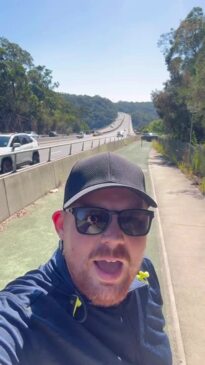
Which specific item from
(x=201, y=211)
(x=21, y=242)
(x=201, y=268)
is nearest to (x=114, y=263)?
(x=201, y=268)

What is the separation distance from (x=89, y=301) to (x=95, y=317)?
0.07 meters

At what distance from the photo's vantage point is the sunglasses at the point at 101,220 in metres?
1.60

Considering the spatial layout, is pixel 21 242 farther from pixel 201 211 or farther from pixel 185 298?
pixel 201 211

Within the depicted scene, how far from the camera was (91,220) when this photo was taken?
160cm

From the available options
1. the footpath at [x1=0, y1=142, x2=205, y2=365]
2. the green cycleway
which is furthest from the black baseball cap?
the green cycleway

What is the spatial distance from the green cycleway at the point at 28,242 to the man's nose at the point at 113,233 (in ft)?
10.4

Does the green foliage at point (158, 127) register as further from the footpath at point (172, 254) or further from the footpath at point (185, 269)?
the footpath at point (172, 254)

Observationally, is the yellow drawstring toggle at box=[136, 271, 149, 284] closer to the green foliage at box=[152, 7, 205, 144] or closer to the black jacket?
the black jacket

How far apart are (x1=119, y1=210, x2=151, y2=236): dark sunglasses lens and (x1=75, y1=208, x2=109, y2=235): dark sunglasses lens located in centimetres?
8

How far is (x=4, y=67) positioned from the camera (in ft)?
224

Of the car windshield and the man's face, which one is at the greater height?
the man's face

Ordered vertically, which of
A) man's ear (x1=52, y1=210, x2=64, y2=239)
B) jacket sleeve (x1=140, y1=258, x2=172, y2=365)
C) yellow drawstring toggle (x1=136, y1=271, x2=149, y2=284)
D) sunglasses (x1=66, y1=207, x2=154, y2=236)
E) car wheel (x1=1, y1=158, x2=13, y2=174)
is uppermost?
sunglasses (x1=66, y1=207, x2=154, y2=236)

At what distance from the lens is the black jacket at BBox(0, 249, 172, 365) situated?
1.34 meters

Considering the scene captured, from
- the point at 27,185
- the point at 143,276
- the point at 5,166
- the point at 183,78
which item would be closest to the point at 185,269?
the point at 143,276
